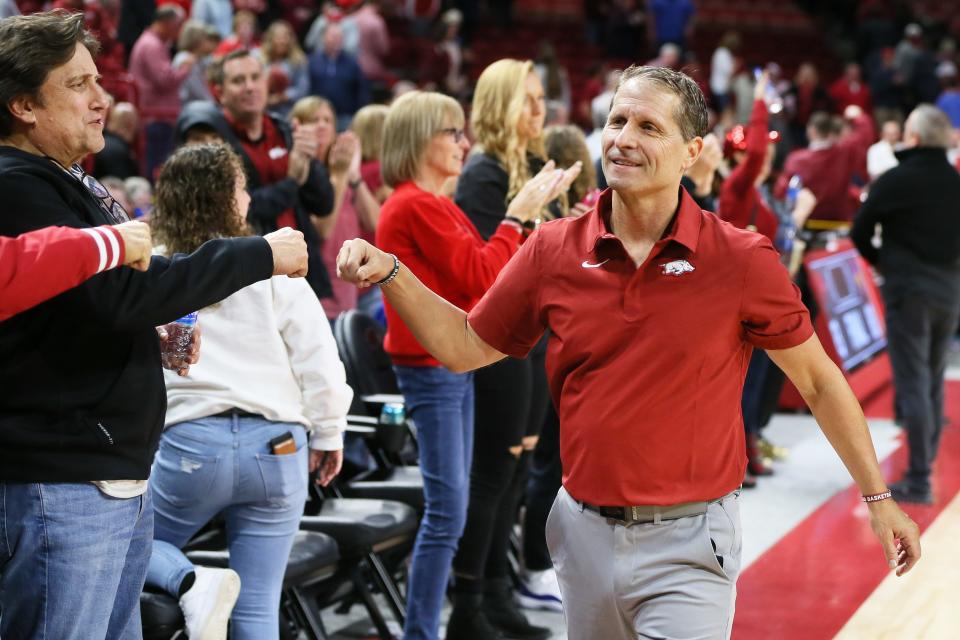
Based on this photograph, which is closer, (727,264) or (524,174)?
(727,264)

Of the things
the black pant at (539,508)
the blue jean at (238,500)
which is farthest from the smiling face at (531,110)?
the blue jean at (238,500)

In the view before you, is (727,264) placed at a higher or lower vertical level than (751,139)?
higher

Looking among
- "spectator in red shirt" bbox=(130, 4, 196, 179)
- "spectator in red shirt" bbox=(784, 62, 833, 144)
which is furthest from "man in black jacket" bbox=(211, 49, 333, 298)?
"spectator in red shirt" bbox=(784, 62, 833, 144)

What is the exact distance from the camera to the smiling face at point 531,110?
13.6 ft

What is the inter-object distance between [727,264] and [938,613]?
8.70 feet

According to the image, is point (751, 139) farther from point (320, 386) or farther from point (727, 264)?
point (727, 264)

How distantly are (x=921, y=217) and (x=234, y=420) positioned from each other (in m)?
4.09

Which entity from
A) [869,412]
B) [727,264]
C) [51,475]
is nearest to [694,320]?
[727,264]

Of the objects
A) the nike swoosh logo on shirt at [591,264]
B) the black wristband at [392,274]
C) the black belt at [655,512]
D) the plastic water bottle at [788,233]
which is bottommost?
the plastic water bottle at [788,233]

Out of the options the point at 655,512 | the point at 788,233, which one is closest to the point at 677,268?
the point at 655,512

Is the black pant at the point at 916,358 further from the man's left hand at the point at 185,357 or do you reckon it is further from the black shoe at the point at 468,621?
the man's left hand at the point at 185,357

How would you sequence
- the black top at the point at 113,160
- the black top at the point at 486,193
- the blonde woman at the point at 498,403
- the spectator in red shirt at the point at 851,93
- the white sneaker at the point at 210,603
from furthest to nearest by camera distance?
the spectator in red shirt at the point at 851,93 → the black top at the point at 113,160 → the black top at the point at 486,193 → the blonde woman at the point at 498,403 → the white sneaker at the point at 210,603

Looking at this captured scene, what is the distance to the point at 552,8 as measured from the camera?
18.9m

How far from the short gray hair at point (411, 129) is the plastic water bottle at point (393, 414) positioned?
811 mm
